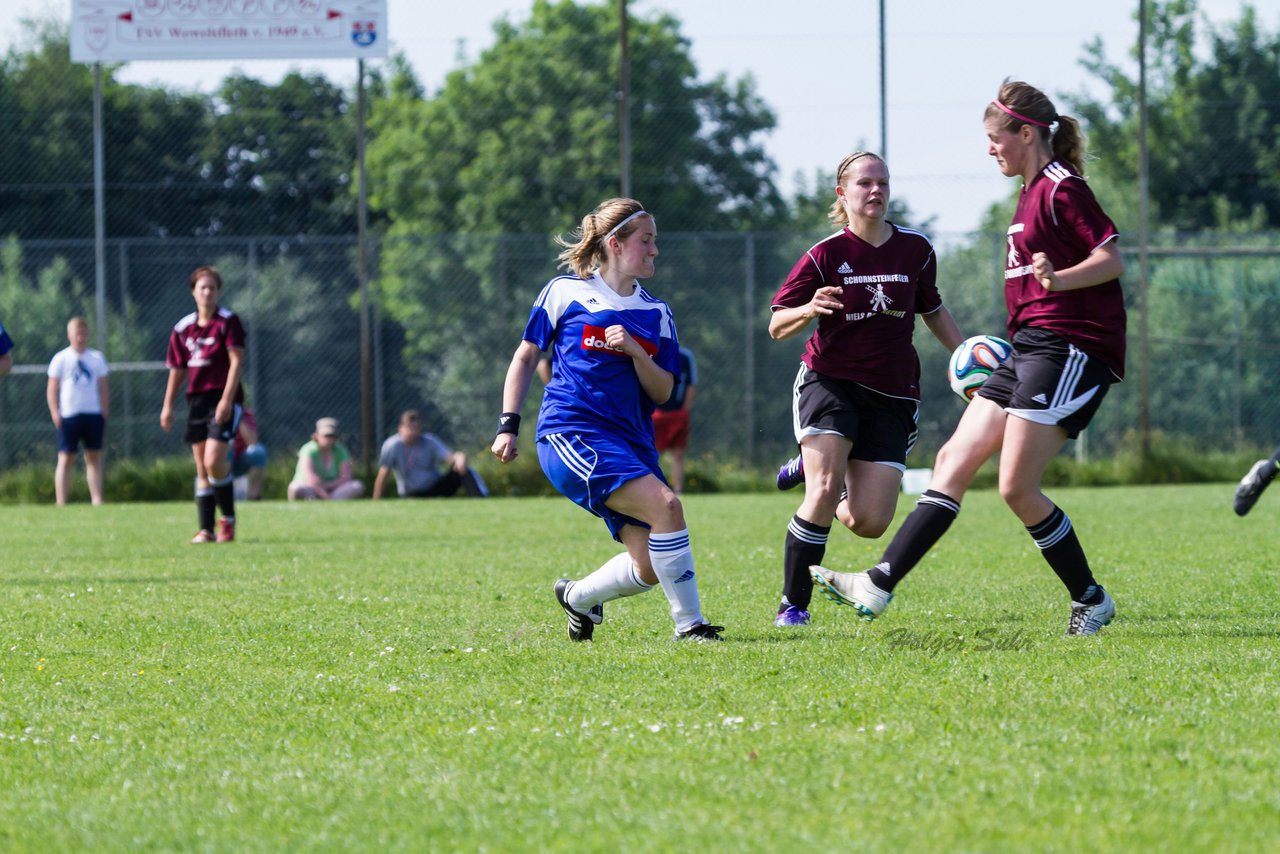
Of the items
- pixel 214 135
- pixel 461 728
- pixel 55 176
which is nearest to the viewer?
pixel 461 728

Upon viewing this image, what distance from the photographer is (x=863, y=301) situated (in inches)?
244

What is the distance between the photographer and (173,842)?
315cm

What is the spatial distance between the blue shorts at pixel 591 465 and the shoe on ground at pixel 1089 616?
160 cm

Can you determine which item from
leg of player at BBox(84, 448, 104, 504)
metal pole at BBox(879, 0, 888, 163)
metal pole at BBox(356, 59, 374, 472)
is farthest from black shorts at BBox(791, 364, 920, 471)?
metal pole at BBox(879, 0, 888, 163)

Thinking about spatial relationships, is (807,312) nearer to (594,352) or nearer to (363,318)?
(594,352)

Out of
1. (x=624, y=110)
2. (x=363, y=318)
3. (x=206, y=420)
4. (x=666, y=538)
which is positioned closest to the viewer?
(x=666, y=538)

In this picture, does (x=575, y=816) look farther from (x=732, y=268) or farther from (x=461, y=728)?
(x=732, y=268)

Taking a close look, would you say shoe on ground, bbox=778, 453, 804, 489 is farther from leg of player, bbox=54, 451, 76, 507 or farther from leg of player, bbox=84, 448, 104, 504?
leg of player, bbox=54, 451, 76, 507

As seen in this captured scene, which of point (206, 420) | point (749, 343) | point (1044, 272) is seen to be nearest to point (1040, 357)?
point (1044, 272)

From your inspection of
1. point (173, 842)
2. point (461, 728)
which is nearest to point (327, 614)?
point (461, 728)

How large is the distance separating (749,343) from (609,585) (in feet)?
50.9

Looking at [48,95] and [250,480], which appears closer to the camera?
[250,480]

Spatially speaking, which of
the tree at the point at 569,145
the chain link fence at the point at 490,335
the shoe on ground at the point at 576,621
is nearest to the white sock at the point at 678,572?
the shoe on ground at the point at 576,621

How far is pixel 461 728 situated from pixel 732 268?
17.6 meters
